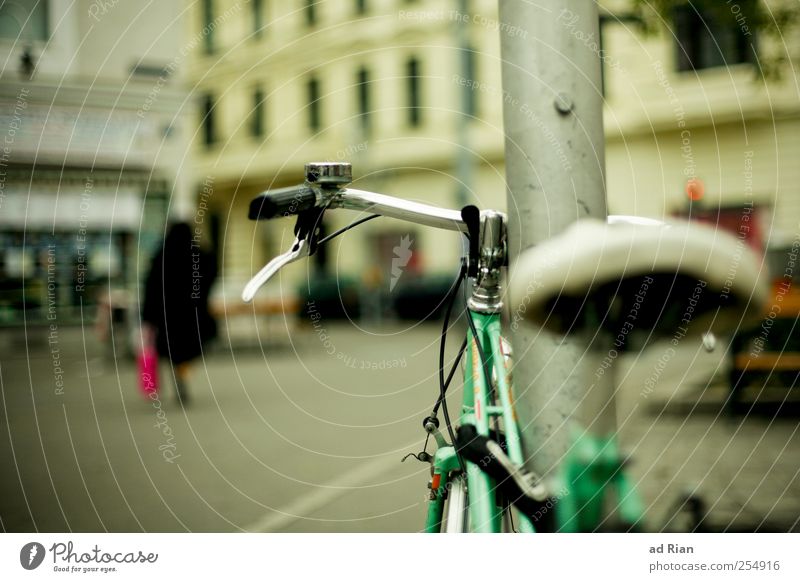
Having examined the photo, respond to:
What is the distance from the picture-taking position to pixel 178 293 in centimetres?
722

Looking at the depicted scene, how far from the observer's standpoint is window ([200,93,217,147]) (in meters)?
10.8

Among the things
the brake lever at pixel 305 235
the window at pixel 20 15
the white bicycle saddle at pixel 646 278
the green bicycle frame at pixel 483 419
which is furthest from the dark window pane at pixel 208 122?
the white bicycle saddle at pixel 646 278

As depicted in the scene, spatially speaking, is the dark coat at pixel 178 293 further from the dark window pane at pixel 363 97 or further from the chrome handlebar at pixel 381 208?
the chrome handlebar at pixel 381 208

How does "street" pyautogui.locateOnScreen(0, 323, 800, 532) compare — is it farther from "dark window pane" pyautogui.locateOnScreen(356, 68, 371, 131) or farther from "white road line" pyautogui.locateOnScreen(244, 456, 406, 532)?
"dark window pane" pyautogui.locateOnScreen(356, 68, 371, 131)

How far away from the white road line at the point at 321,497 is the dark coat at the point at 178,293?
250cm

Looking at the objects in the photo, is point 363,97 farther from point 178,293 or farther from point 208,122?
point 178,293

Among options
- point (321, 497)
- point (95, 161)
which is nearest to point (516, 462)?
point (321, 497)

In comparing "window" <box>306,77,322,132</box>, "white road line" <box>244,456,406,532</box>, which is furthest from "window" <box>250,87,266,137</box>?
"white road line" <box>244,456,406,532</box>

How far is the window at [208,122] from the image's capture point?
10.8 m

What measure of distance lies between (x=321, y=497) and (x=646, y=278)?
125 inches

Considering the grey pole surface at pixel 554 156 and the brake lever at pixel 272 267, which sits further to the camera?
the grey pole surface at pixel 554 156

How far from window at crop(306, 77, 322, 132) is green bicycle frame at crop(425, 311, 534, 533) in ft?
34.7

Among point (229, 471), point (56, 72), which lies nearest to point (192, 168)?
point (56, 72)
